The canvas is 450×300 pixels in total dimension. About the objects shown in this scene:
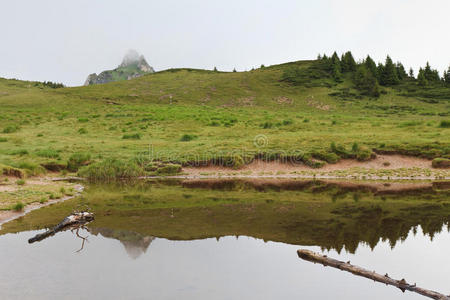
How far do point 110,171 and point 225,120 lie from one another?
32.2 metres

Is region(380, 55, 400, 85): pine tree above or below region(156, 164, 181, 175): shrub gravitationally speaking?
above

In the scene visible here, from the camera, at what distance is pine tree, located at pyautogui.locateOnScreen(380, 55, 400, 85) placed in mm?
103625

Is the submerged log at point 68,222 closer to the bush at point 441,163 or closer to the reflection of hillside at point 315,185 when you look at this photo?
the reflection of hillside at point 315,185

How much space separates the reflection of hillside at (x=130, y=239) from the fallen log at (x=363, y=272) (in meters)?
5.30

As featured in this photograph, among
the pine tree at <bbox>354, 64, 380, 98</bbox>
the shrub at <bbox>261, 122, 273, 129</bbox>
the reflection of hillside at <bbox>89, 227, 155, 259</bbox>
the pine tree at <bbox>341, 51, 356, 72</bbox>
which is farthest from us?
the pine tree at <bbox>341, 51, 356, 72</bbox>

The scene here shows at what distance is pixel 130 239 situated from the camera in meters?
14.5

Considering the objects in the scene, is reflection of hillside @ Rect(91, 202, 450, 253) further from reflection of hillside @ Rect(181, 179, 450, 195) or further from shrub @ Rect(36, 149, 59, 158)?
shrub @ Rect(36, 149, 59, 158)

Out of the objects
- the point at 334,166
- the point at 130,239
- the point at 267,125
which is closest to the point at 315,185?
the point at 334,166

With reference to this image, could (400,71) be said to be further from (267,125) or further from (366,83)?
(267,125)

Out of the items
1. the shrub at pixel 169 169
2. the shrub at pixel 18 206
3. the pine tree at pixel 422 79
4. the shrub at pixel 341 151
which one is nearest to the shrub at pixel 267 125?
the shrub at pixel 341 151

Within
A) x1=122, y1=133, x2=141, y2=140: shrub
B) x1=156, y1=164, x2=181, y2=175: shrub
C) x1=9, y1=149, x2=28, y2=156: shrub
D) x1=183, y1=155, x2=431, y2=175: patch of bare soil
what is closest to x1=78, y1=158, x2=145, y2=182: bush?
x1=156, y1=164, x2=181, y2=175: shrub

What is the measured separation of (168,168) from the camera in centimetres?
3594

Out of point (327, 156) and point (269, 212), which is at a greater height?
point (327, 156)

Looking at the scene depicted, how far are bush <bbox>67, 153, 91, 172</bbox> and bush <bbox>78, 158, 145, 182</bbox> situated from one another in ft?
9.59
